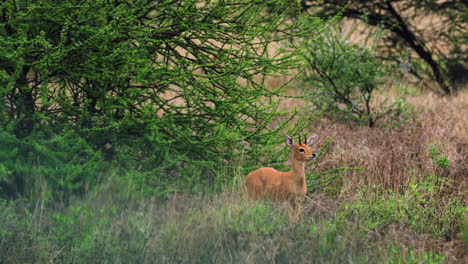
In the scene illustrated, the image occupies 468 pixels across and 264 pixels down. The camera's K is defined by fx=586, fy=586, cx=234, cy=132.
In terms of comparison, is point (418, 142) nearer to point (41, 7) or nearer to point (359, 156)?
point (359, 156)

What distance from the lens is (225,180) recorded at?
17.2ft

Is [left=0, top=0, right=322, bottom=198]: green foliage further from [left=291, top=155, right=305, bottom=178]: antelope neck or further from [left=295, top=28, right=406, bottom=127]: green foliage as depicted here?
[left=295, top=28, right=406, bottom=127]: green foliage

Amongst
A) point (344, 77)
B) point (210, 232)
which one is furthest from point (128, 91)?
point (344, 77)

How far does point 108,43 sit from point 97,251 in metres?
2.15

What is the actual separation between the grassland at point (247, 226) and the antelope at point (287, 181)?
0.10 metres

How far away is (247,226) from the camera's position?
4352mm

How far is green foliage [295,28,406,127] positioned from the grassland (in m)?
3.52

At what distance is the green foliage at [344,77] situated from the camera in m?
9.28

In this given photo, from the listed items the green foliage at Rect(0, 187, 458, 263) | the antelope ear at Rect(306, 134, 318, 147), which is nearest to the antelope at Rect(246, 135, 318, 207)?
the antelope ear at Rect(306, 134, 318, 147)

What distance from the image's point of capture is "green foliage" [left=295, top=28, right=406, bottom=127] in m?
9.28

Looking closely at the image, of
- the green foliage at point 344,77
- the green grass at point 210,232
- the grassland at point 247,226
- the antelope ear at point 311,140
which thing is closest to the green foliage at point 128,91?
the grassland at point 247,226

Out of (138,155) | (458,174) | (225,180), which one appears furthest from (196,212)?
(458,174)

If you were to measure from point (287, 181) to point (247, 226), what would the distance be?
1.76ft

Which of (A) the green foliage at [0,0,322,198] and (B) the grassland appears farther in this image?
(A) the green foliage at [0,0,322,198]
